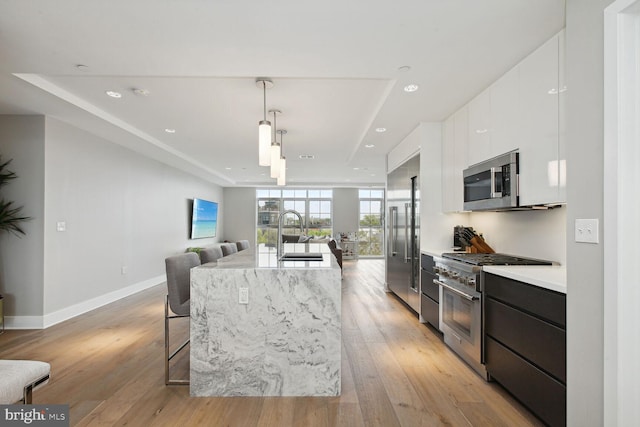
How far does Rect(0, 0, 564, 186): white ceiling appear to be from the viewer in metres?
1.98

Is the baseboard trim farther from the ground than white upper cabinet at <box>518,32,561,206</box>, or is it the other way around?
white upper cabinet at <box>518,32,561,206</box>

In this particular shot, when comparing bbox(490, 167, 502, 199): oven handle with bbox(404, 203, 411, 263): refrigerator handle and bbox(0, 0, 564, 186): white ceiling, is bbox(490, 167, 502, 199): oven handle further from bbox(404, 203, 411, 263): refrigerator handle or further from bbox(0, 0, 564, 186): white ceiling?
bbox(404, 203, 411, 263): refrigerator handle

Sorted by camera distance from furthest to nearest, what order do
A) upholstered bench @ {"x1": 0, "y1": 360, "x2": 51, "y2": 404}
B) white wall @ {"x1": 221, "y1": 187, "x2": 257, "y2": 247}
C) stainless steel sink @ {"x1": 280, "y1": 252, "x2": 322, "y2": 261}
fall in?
1. white wall @ {"x1": 221, "y1": 187, "x2": 257, "y2": 247}
2. stainless steel sink @ {"x1": 280, "y1": 252, "x2": 322, "y2": 261}
3. upholstered bench @ {"x1": 0, "y1": 360, "x2": 51, "y2": 404}

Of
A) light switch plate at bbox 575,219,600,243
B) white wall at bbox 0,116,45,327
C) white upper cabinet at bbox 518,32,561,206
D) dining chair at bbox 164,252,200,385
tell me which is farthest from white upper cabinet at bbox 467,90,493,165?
white wall at bbox 0,116,45,327

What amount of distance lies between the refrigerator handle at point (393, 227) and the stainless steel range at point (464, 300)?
1908mm

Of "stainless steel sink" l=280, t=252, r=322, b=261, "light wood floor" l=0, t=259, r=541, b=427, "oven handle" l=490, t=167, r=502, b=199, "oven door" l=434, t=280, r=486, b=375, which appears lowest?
"light wood floor" l=0, t=259, r=541, b=427

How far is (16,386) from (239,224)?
1006 cm

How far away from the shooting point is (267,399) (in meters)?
2.31

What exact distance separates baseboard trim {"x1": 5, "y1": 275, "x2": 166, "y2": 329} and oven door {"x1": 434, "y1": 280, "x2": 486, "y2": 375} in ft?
13.8

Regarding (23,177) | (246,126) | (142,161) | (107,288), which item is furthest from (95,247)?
(246,126)

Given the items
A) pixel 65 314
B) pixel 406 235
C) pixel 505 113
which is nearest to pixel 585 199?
pixel 505 113

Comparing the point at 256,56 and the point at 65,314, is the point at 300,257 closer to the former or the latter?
the point at 256,56

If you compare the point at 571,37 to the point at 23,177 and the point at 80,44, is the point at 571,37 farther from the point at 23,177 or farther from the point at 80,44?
the point at 23,177

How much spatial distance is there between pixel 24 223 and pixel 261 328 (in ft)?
10.9
